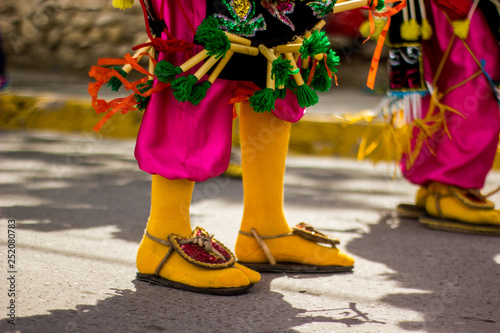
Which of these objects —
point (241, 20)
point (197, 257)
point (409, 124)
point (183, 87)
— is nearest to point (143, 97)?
point (183, 87)

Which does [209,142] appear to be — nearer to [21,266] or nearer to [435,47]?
[21,266]

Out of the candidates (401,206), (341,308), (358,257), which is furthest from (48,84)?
(341,308)

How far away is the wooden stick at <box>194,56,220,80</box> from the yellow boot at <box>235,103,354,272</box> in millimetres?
237

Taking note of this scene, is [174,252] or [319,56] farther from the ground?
[319,56]

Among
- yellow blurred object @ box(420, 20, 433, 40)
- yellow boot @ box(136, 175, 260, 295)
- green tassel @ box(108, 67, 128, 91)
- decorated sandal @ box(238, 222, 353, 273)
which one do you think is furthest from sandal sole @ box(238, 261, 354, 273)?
yellow blurred object @ box(420, 20, 433, 40)

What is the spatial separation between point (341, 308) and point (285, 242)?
0.31 meters

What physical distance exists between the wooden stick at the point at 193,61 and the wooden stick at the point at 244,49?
63 mm

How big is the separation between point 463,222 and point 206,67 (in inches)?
45.4

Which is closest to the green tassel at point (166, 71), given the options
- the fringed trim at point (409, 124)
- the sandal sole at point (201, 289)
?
the sandal sole at point (201, 289)

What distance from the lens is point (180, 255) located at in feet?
4.87

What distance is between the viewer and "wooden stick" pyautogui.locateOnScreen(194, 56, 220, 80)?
141cm

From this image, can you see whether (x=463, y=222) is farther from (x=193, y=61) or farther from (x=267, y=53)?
(x=193, y=61)

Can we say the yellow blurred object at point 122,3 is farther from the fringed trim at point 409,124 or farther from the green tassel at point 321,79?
the fringed trim at point 409,124

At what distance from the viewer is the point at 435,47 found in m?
2.23
